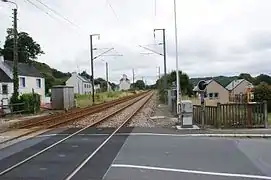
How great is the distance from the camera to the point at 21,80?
52531 mm

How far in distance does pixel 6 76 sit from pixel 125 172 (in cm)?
4006

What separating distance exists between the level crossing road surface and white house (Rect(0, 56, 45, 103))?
29167mm

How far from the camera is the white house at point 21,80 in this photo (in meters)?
45.4

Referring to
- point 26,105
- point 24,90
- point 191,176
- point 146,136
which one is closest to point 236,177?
point 191,176

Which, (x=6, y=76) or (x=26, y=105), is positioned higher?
(x=6, y=76)

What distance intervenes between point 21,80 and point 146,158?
4292 cm

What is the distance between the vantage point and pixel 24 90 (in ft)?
172

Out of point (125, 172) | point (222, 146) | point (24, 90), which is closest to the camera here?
point (125, 172)

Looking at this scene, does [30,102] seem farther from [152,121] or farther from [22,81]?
[152,121]

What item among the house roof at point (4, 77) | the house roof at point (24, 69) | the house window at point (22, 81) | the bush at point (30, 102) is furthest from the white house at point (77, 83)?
the bush at point (30, 102)

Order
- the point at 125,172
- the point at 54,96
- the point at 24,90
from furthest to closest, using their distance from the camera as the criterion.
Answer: the point at 24,90
the point at 54,96
the point at 125,172

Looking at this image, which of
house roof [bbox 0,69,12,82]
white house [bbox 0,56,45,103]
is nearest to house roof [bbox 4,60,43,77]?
white house [bbox 0,56,45,103]

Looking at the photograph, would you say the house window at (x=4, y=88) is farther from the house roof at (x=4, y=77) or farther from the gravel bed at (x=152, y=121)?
the gravel bed at (x=152, y=121)

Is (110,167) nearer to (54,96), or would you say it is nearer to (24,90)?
(54,96)
